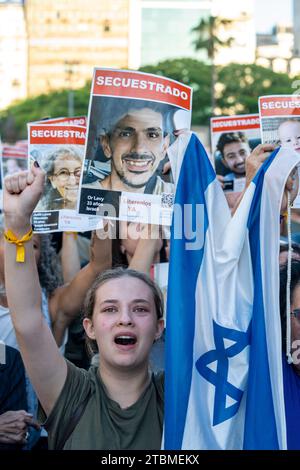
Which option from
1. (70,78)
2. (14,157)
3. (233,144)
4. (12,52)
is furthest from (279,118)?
(12,52)

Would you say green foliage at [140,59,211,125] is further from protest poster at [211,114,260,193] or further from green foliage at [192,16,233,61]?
protest poster at [211,114,260,193]

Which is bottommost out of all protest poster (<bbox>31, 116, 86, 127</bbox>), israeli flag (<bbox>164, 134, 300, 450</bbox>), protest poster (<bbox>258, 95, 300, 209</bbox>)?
israeli flag (<bbox>164, 134, 300, 450</bbox>)

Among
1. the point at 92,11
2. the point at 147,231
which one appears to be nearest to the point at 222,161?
the point at 147,231

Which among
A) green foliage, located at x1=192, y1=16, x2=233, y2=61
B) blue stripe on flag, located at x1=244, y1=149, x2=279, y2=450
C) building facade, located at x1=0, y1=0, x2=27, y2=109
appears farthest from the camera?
building facade, located at x1=0, y1=0, x2=27, y2=109

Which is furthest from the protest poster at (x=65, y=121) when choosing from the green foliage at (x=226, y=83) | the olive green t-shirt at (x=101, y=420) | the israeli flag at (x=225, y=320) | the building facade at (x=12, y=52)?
the building facade at (x=12, y=52)

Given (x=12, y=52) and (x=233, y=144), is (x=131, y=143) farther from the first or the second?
(x=12, y=52)

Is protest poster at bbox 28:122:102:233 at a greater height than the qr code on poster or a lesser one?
greater

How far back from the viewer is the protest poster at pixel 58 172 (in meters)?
3.89

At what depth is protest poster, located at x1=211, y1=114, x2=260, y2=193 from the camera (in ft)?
14.7

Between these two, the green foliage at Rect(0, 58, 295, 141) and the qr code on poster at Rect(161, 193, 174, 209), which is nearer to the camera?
the qr code on poster at Rect(161, 193, 174, 209)

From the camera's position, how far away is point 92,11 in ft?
271

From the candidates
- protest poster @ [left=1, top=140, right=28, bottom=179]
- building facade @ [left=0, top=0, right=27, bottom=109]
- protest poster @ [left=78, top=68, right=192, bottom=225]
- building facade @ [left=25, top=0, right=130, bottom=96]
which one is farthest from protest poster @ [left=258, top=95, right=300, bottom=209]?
building facade @ [left=0, top=0, right=27, bottom=109]

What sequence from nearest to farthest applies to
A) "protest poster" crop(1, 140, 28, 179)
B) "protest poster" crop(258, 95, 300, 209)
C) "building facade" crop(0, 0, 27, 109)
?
"protest poster" crop(258, 95, 300, 209), "protest poster" crop(1, 140, 28, 179), "building facade" crop(0, 0, 27, 109)

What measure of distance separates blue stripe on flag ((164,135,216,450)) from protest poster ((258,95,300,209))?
996 mm
